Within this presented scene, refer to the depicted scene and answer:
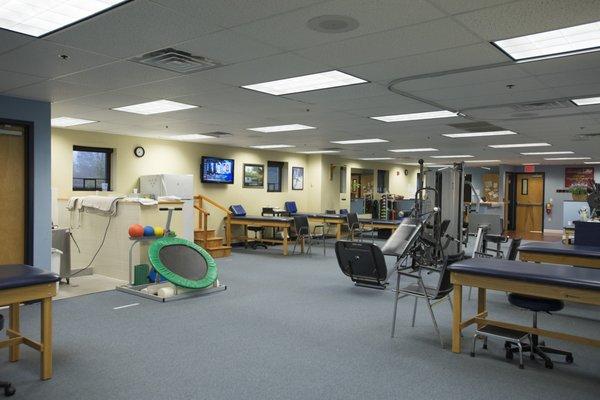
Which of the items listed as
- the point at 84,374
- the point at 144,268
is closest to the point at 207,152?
the point at 144,268

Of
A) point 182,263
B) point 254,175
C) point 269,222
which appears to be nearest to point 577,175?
point 254,175

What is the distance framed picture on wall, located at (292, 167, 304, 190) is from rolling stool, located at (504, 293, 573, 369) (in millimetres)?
9807

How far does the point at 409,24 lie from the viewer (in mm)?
2992

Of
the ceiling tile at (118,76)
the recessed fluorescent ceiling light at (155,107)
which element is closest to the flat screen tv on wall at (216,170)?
the recessed fluorescent ceiling light at (155,107)

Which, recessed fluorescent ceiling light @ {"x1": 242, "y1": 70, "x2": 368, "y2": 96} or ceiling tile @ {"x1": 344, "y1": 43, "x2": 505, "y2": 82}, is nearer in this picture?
ceiling tile @ {"x1": 344, "y1": 43, "x2": 505, "y2": 82}

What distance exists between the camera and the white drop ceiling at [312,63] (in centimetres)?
282

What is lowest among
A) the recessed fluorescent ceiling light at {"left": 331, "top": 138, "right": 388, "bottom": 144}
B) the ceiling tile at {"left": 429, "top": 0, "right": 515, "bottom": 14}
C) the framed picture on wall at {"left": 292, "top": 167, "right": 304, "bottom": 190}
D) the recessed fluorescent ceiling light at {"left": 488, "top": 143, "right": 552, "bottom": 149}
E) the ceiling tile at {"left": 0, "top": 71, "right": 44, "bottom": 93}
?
the framed picture on wall at {"left": 292, "top": 167, "right": 304, "bottom": 190}

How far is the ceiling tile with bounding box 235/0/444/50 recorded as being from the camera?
8.87ft

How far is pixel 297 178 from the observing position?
532 inches

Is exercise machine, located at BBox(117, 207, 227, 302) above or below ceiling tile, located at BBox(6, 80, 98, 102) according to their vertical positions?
below

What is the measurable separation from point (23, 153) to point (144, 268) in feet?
6.72

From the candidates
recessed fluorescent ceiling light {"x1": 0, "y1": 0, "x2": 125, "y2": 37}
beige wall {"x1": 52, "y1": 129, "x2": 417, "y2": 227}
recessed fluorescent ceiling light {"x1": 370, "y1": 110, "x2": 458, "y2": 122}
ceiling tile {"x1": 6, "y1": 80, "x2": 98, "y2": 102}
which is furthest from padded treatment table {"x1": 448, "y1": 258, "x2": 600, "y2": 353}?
beige wall {"x1": 52, "y1": 129, "x2": 417, "y2": 227}

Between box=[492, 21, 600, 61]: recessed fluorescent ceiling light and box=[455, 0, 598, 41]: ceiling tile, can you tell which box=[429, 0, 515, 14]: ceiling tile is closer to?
box=[455, 0, 598, 41]: ceiling tile

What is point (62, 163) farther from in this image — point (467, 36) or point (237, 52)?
point (467, 36)
